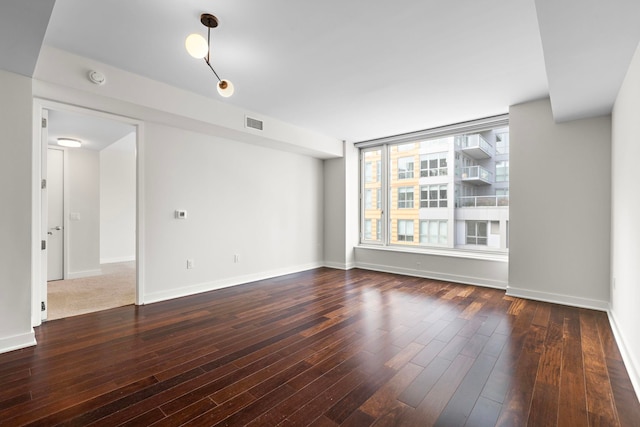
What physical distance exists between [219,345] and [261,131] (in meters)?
3.14

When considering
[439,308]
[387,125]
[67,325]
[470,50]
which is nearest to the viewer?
[470,50]

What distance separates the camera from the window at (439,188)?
483 centimetres

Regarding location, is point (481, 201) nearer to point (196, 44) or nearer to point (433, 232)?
point (433, 232)

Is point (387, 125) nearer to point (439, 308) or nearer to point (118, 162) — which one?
point (439, 308)

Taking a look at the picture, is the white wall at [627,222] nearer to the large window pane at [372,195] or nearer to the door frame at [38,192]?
the large window pane at [372,195]

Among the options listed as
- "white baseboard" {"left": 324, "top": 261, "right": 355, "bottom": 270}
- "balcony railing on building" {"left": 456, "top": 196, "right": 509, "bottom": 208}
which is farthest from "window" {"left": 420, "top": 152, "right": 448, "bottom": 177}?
"white baseboard" {"left": 324, "top": 261, "right": 355, "bottom": 270}

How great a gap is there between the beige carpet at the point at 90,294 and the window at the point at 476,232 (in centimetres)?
525

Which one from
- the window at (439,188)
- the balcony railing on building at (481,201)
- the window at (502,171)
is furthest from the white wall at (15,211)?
the window at (502,171)

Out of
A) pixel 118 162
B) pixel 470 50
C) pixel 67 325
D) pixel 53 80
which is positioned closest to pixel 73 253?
pixel 118 162

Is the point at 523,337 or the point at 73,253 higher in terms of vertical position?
the point at 73,253

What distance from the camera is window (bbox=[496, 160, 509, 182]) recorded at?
4.70 m

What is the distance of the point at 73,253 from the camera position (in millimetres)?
5484

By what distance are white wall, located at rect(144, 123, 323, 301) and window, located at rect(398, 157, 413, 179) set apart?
179 centimetres

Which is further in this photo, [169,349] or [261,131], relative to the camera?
[261,131]
